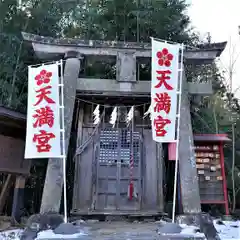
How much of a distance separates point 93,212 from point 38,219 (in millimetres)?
2118

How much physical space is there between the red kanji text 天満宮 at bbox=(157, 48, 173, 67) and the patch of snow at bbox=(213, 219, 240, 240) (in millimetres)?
3874

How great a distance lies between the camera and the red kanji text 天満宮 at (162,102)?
6.93 m

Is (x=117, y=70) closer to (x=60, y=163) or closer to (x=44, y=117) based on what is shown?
(x=44, y=117)

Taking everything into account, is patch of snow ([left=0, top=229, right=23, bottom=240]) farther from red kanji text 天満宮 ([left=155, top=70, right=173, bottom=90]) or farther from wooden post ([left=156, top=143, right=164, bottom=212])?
red kanji text 天満宮 ([left=155, top=70, right=173, bottom=90])

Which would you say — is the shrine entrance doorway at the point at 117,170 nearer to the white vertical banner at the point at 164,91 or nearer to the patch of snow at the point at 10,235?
the white vertical banner at the point at 164,91

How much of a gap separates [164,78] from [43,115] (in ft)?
9.29

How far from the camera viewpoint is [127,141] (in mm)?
8914

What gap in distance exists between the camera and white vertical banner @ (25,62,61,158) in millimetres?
6527

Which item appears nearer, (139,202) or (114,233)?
(114,233)

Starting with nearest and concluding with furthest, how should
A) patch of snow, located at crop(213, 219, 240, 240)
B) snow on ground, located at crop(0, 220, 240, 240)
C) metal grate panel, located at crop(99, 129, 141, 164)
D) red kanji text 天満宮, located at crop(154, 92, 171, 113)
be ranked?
1. snow on ground, located at crop(0, 220, 240, 240)
2. patch of snow, located at crop(213, 219, 240, 240)
3. red kanji text 天満宮, located at crop(154, 92, 171, 113)
4. metal grate panel, located at crop(99, 129, 141, 164)

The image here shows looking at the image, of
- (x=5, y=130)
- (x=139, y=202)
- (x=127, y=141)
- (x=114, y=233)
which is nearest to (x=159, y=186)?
(x=139, y=202)

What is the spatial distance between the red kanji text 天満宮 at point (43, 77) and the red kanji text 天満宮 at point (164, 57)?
2514 mm

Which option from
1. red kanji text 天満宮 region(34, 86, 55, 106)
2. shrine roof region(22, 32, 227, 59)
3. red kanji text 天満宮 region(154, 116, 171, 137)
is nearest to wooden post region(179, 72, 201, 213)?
red kanji text 天満宮 region(154, 116, 171, 137)

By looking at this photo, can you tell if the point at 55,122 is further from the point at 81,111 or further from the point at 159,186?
the point at 159,186
